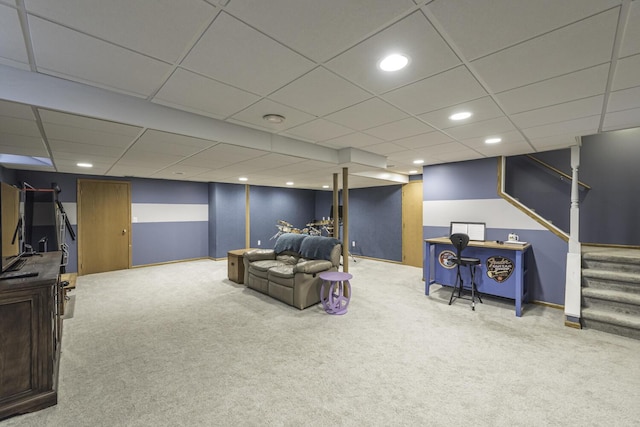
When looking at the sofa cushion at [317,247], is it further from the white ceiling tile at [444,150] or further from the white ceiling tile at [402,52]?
the white ceiling tile at [402,52]

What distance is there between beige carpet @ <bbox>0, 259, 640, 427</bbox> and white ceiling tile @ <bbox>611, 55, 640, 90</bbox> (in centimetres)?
232

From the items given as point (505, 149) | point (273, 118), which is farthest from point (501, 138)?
point (273, 118)

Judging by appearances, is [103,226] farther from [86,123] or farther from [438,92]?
[438,92]

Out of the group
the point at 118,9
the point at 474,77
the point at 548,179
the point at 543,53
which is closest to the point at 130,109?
the point at 118,9

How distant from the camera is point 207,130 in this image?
281 centimetres

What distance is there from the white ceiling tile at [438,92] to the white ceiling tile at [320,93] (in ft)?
0.98

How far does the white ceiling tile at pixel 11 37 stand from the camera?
49.1 inches

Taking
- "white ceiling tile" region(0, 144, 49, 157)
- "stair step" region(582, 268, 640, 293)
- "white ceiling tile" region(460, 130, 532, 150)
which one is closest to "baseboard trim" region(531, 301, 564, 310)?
"stair step" region(582, 268, 640, 293)

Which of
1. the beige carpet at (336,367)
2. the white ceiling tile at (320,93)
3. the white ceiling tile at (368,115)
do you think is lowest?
the beige carpet at (336,367)

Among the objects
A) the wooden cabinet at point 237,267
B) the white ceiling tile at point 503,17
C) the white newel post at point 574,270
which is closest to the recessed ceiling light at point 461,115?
the white ceiling tile at point 503,17

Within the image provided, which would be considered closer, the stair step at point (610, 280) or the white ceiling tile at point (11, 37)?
the white ceiling tile at point (11, 37)

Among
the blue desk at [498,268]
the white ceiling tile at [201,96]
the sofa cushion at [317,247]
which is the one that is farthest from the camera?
the sofa cushion at [317,247]

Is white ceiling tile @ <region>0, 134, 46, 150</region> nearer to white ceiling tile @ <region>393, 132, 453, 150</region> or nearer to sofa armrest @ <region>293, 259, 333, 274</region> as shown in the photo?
sofa armrest @ <region>293, 259, 333, 274</region>

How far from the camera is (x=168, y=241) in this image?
22.7 ft
